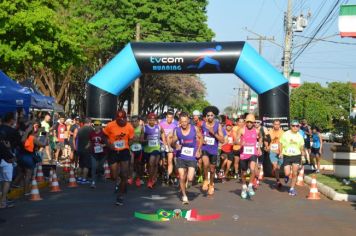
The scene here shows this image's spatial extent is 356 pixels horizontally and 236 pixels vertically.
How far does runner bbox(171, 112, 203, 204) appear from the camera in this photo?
40.1ft

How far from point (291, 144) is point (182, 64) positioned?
6601mm

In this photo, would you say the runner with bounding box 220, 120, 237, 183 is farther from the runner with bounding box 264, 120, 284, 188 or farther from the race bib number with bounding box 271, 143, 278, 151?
the race bib number with bounding box 271, 143, 278, 151

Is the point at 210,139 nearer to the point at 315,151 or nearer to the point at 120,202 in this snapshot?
the point at 120,202

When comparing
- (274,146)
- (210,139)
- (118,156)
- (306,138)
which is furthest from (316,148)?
(118,156)

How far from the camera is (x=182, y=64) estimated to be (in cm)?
1978

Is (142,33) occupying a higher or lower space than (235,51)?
higher

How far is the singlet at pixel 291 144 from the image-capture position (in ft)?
46.4

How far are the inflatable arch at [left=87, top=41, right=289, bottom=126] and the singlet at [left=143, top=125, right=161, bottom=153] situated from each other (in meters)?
5.04

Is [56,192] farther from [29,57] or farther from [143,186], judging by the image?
[29,57]

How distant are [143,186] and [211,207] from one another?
390 cm

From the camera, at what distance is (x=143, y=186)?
15.2 metres

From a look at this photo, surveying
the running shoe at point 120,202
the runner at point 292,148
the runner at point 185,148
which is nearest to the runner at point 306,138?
the runner at point 292,148

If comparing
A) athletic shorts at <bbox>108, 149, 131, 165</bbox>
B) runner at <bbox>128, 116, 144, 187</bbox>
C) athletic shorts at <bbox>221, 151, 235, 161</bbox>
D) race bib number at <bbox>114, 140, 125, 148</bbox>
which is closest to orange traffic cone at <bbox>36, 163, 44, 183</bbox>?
runner at <bbox>128, 116, 144, 187</bbox>

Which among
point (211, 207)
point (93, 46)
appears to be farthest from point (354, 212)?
point (93, 46)
